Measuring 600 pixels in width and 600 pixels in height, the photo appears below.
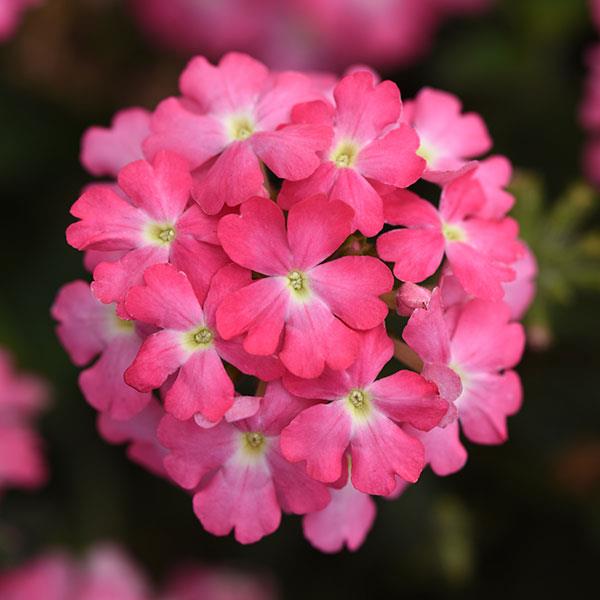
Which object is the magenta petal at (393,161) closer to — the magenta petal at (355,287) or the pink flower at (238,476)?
the magenta petal at (355,287)

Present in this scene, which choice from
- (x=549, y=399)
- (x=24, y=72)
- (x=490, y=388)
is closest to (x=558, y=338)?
(x=549, y=399)

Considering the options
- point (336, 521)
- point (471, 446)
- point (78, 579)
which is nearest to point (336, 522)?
point (336, 521)

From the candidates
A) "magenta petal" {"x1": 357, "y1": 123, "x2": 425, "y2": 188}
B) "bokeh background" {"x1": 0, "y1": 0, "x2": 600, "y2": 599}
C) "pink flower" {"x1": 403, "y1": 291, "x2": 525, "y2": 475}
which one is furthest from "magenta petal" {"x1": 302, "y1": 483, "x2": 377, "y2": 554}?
"bokeh background" {"x1": 0, "y1": 0, "x2": 600, "y2": 599}

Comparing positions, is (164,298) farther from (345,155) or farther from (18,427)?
(18,427)

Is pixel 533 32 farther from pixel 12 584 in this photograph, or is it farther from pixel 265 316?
pixel 12 584

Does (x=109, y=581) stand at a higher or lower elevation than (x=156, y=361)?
lower
